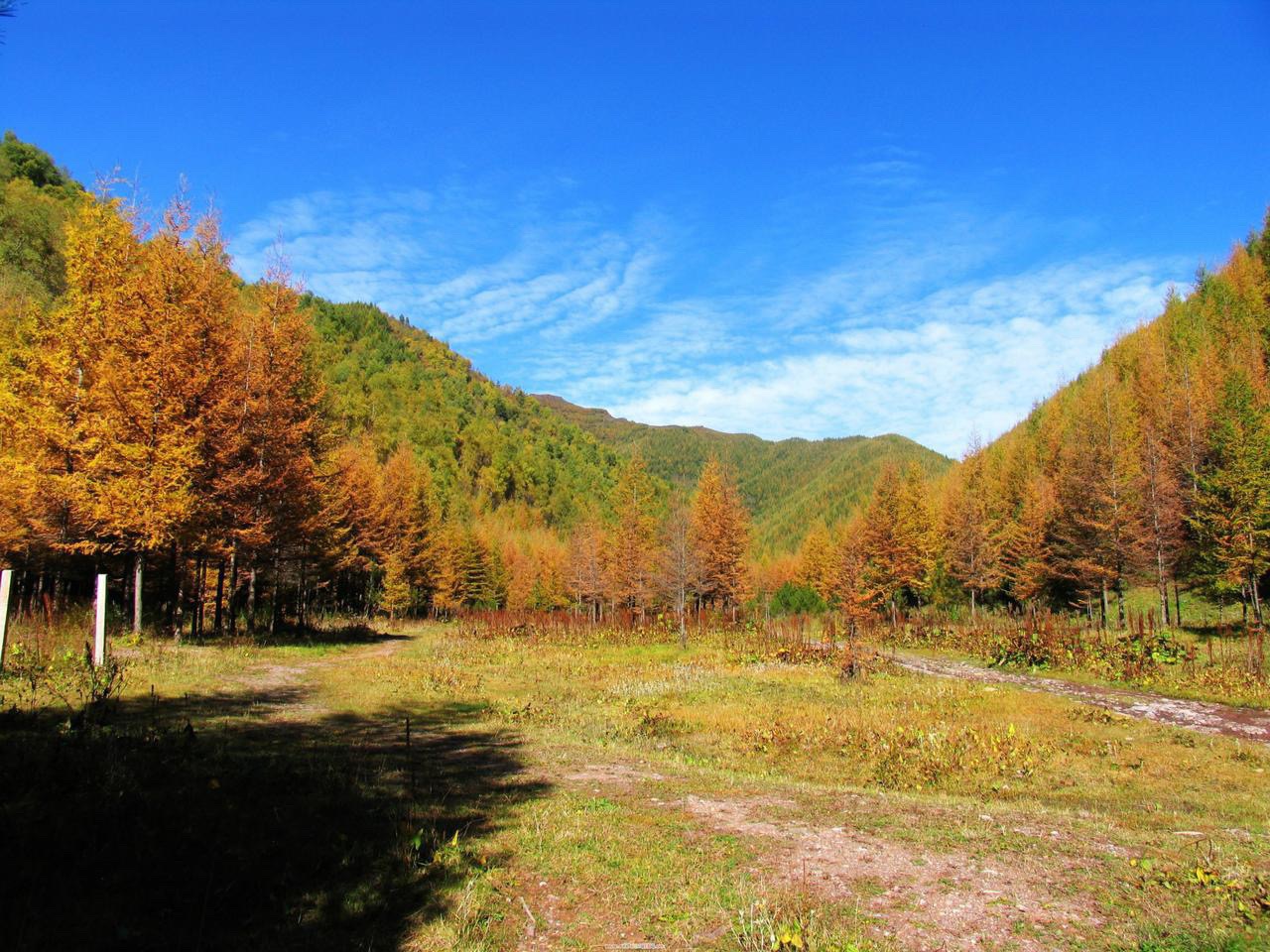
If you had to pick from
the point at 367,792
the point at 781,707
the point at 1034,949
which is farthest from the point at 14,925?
the point at 781,707

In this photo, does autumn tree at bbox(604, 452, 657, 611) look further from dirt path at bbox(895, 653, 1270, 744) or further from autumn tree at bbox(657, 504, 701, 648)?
dirt path at bbox(895, 653, 1270, 744)

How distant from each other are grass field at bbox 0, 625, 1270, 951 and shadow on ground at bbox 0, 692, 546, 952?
0.02 m

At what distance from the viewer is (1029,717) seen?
16.6 m

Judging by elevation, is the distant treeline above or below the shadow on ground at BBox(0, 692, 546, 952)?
above

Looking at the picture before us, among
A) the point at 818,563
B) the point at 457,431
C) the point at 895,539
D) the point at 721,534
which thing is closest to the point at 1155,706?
the point at 895,539

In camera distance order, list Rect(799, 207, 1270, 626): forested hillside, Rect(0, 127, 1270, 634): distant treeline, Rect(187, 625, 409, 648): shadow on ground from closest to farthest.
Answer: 1. Rect(0, 127, 1270, 634): distant treeline
2. Rect(187, 625, 409, 648): shadow on ground
3. Rect(799, 207, 1270, 626): forested hillside

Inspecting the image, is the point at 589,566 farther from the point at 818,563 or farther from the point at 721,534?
the point at 818,563

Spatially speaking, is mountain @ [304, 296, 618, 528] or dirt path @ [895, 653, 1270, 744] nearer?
dirt path @ [895, 653, 1270, 744]

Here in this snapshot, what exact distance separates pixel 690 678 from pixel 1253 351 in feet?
212

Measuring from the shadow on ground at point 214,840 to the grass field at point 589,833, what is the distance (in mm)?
23

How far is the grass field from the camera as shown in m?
4.65

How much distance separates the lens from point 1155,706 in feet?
60.4

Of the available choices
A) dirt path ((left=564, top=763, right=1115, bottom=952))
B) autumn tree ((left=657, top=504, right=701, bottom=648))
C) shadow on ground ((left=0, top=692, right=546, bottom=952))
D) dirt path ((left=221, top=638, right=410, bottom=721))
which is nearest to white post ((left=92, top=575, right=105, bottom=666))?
dirt path ((left=221, top=638, right=410, bottom=721))

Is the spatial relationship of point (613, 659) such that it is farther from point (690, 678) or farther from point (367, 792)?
point (367, 792)
